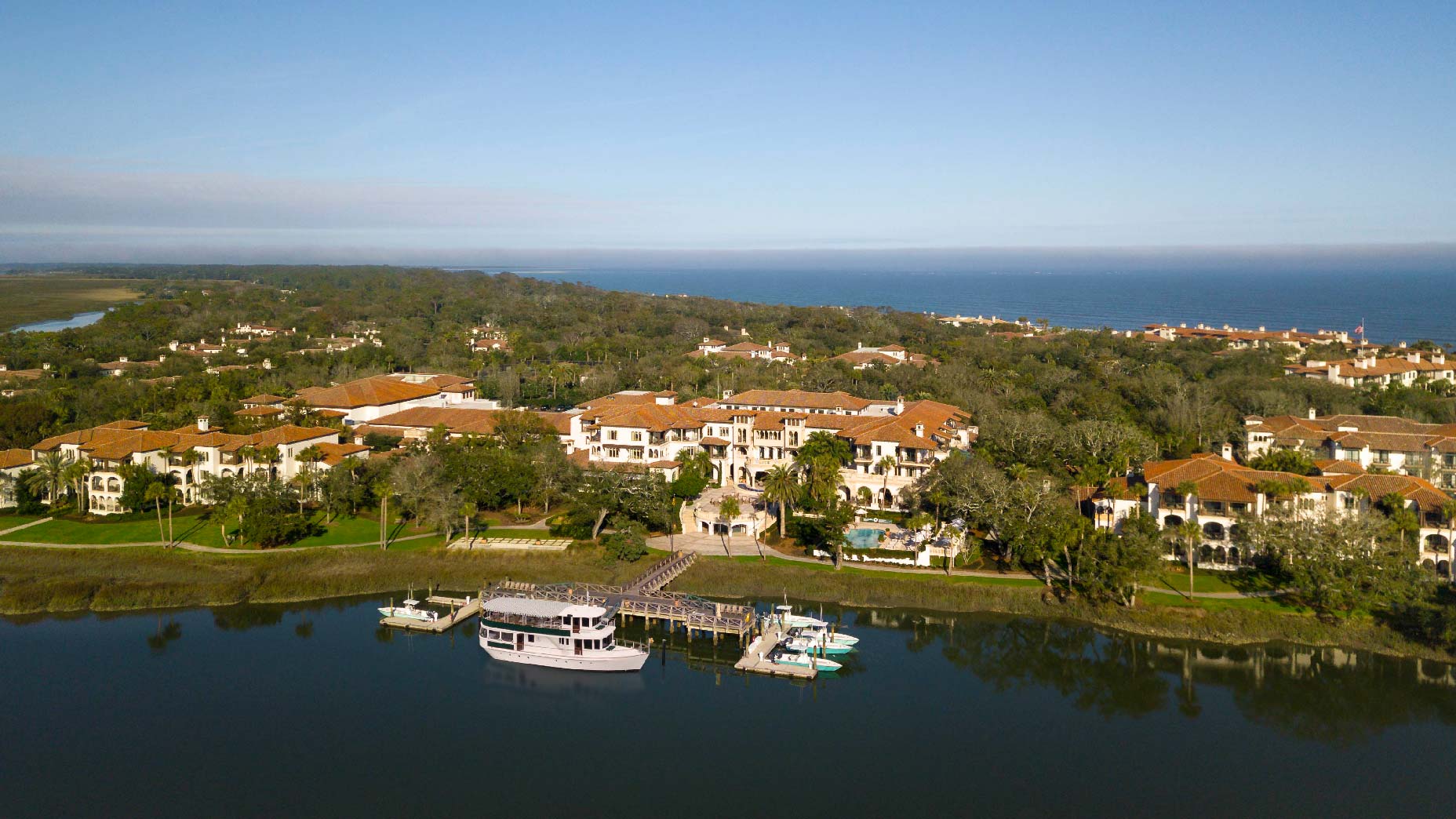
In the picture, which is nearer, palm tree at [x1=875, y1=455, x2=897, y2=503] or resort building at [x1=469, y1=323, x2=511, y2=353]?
palm tree at [x1=875, y1=455, x2=897, y2=503]

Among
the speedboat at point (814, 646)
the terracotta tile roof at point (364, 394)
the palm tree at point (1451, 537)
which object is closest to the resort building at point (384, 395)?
the terracotta tile roof at point (364, 394)

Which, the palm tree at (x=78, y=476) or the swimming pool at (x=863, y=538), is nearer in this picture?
the swimming pool at (x=863, y=538)

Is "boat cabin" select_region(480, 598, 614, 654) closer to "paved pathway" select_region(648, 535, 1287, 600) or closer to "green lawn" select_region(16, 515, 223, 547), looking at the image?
"paved pathway" select_region(648, 535, 1287, 600)

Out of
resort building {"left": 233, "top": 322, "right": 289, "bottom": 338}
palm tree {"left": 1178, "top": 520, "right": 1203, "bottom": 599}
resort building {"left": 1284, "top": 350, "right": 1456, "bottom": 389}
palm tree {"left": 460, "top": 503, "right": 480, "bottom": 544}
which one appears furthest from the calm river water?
resort building {"left": 233, "top": 322, "right": 289, "bottom": 338}

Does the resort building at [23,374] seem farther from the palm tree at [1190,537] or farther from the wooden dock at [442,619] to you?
the palm tree at [1190,537]

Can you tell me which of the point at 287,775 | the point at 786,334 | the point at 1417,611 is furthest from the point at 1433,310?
the point at 287,775

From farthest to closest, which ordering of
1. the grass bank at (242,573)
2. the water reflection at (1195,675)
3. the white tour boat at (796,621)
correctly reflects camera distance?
1. the grass bank at (242,573)
2. the white tour boat at (796,621)
3. the water reflection at (1195,675)

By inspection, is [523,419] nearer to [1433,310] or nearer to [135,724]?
[135,724]
